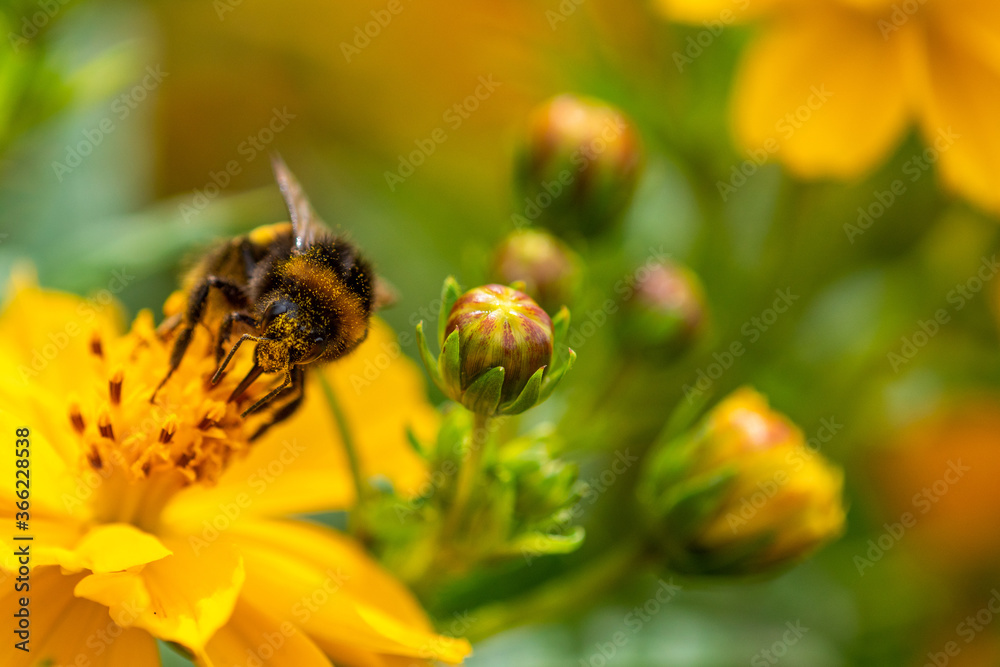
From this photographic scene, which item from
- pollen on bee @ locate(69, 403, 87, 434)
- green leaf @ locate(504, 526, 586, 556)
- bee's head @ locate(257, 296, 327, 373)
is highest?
bee's head @ locate(257, 296, 327, 373)

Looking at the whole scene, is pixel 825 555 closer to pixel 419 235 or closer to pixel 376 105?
pixel 419 235

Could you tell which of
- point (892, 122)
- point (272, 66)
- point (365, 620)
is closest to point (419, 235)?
point (272, 66)

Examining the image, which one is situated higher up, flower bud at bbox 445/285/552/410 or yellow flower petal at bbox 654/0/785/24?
yellow flower petal at bbox 654/0/785/24
